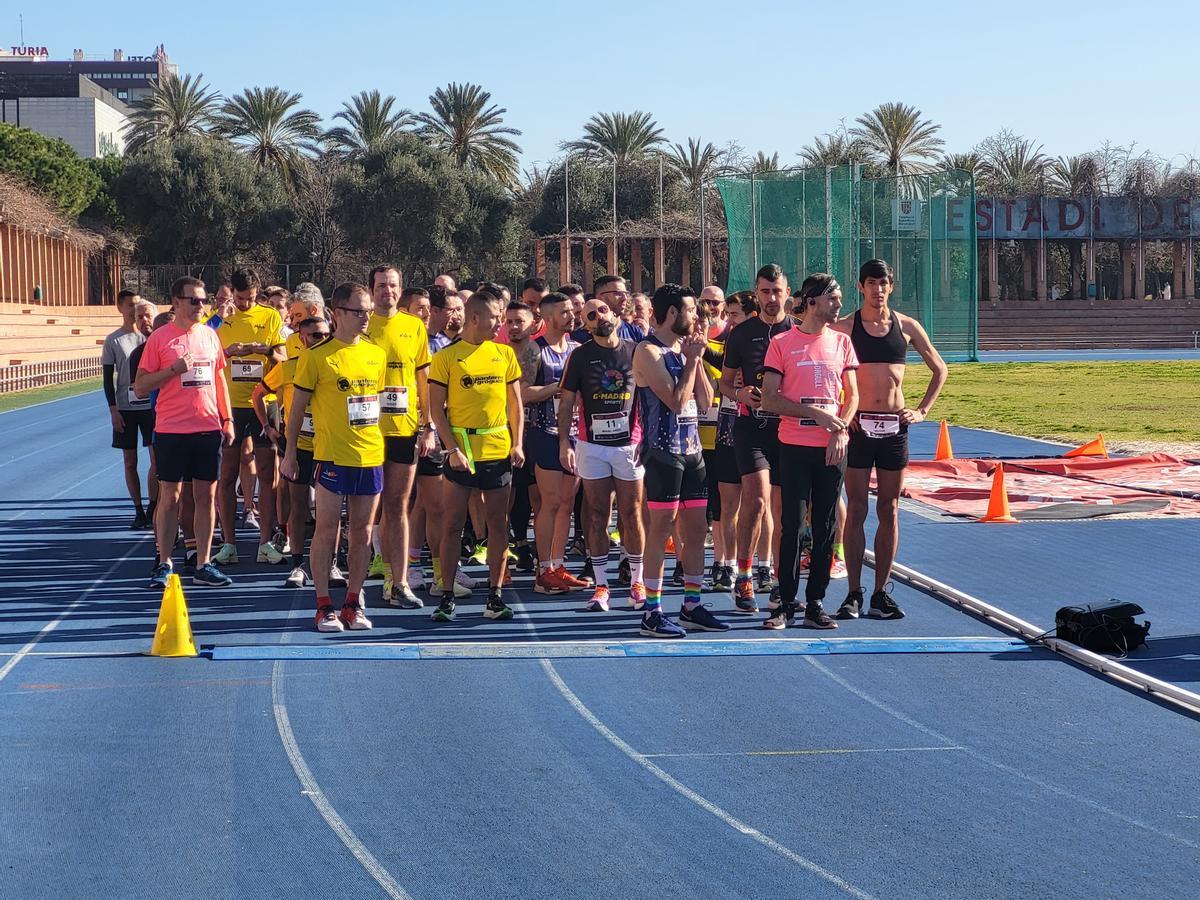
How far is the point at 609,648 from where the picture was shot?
874 centimetres

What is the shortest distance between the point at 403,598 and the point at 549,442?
1.54 meters

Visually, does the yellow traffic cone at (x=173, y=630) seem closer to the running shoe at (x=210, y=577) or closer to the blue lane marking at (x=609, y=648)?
the blue lane marking at (x=609, y=648)

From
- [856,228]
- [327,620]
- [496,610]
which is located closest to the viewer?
[327,620]

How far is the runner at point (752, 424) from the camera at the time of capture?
9781 mm

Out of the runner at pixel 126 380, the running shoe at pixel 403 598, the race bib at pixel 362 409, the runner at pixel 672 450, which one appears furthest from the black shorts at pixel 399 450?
the runner at pixel 126 380

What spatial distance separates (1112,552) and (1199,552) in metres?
0.66

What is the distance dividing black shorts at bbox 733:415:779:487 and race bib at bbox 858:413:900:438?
0.64m

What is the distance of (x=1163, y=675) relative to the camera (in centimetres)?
805

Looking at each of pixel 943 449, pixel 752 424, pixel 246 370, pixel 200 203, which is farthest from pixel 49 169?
pixel 752 424

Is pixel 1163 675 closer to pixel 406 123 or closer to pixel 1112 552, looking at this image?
pixel 1112 552

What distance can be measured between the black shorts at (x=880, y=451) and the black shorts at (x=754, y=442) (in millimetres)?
550

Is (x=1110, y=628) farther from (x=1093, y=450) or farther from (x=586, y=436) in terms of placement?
(x=1093, y=450)

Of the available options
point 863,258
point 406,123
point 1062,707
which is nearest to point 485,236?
point 406,123

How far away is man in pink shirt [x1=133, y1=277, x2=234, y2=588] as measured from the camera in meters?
10.5
